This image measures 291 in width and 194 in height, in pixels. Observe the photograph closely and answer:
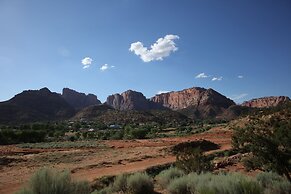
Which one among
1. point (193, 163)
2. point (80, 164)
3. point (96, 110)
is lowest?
point (80, 164)

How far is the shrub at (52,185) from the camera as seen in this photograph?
370 inches

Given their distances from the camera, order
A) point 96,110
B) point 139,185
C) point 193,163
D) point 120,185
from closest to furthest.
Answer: point 139,185
point 120,185
point 193,163
point 96,110

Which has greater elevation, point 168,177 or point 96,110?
point 96,110

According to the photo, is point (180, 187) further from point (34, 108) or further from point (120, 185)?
point (34, 108)

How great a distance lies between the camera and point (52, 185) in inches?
367

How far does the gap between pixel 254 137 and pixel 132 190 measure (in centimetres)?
513

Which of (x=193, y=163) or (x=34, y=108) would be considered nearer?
(x=193, y=163)

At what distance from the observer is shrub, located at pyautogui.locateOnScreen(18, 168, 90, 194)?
9.41m

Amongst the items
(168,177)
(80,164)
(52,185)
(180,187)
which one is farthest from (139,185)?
(80,164)

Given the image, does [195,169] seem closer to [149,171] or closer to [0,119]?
[149,171]

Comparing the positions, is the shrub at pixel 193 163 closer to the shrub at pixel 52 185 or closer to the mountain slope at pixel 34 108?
the shrub at pixel 52 185

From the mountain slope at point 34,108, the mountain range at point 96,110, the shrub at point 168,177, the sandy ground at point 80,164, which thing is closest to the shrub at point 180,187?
the shrub at point 168,177

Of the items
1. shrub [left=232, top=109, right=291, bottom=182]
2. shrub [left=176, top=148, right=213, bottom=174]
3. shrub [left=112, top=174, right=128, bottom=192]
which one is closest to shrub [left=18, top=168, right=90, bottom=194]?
shrub [left=112, top=174, right=128, bottom=192]

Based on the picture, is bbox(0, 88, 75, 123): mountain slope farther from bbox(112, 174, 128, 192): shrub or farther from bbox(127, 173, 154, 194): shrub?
bbox(127, 173, 154, 194): shrub
